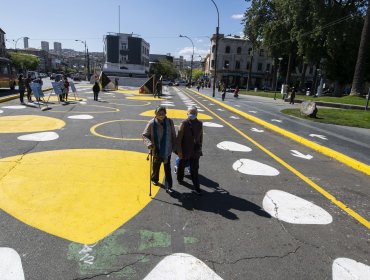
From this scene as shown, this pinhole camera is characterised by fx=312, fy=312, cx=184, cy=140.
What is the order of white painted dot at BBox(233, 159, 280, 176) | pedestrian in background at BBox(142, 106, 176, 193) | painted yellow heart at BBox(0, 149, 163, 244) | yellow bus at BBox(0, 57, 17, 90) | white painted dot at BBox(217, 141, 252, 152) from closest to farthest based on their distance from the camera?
painted yellow heart at BBox(0, 149, 163, 244) < pedestrian in background at BBox(142, 106, 176, 193) < white painted dot at BBox(233, 159, 280, 176) < white painted dot at BBox(217, 141, 252, 152) < yellow bus at BBox(0, 57, 17, 90)

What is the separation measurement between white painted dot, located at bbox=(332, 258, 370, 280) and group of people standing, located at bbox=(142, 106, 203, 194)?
8.51ft

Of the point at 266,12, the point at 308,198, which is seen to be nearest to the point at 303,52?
the point at 266,12

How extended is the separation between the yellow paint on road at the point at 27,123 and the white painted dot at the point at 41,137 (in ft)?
2.39

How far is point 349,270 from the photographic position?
3.60 meters

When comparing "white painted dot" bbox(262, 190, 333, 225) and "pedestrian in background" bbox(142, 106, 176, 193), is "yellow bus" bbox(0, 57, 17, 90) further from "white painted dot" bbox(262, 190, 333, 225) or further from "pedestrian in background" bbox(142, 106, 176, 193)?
"white painted dot" bbox(262, 190, 333, 225)

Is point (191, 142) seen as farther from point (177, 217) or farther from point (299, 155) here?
point (299, 155)

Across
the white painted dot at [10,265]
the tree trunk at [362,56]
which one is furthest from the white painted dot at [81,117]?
the tree trunk at [362,56]

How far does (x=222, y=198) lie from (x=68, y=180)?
2.92 metres

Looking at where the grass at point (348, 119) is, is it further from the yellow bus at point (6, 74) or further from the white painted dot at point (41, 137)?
the yellow bus at point (6, 74)

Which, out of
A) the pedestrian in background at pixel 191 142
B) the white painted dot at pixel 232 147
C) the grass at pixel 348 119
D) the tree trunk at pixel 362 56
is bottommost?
the white painted dot at pixel 232 147

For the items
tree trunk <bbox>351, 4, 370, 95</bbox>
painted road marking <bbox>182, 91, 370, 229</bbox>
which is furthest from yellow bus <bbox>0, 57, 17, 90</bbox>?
tree trunk <bbox>351, 4, 370, 95</bbox>

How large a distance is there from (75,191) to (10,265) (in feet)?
6.93

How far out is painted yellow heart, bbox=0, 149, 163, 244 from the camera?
434 centimetres

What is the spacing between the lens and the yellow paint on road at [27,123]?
10461 millimetres
